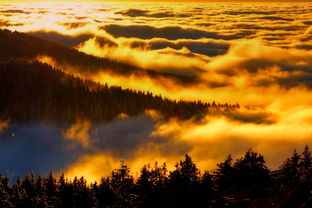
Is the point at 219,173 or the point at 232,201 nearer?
the point at 232,201

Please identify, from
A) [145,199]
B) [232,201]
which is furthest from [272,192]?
[145,199]

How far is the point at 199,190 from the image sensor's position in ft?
285

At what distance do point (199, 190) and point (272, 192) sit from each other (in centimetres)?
1254

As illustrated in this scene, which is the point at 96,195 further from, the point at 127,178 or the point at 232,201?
the point at 232,201

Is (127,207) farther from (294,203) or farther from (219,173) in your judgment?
(294,203)

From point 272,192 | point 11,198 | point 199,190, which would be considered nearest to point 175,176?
point 199,190

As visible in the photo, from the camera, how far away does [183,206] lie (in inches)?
3329

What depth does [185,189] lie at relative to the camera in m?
87.2

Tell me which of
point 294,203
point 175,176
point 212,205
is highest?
point 175,176

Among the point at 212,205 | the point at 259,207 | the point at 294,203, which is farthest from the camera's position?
the point at 212,205

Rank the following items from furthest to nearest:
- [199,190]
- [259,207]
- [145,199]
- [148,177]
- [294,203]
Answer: [148,177] → [145,199] → [199,190] → [259,207] → [294,203]

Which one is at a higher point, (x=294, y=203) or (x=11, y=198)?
(x=11, y=198)

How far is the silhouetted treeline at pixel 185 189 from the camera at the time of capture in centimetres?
8338

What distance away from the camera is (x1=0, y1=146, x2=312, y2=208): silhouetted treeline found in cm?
8338
